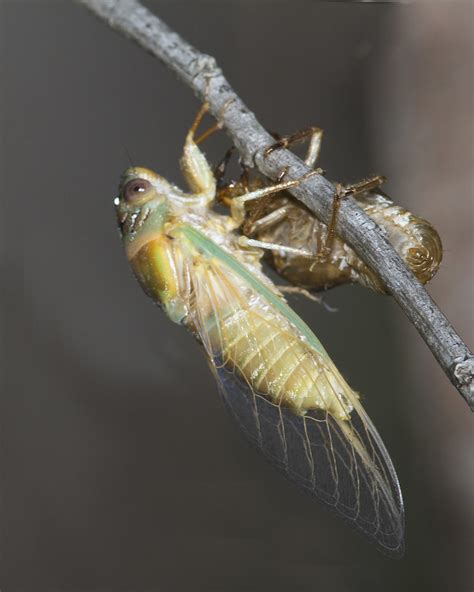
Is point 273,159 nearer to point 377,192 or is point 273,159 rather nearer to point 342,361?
point 377,192

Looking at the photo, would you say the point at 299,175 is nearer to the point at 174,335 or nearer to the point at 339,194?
the point at 339,194

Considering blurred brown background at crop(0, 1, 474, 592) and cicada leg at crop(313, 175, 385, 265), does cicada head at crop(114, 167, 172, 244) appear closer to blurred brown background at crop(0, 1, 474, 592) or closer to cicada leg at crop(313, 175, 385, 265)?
cicada leg at crop(313, 175, 385, 265)

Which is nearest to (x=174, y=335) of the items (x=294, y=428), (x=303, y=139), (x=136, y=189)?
(x=136, y=189)

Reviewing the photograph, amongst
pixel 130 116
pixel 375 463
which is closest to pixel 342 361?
pixel 130 116

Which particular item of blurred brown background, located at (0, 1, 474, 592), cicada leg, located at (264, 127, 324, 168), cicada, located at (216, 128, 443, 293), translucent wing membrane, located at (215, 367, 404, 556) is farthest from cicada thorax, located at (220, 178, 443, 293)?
blurred brown background, located at (0, 1, 474, 592)

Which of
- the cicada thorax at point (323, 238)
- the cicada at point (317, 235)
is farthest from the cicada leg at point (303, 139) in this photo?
the cicada thorax at point (323, 238)

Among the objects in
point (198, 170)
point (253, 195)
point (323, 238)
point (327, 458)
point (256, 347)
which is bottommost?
point (327, 458)

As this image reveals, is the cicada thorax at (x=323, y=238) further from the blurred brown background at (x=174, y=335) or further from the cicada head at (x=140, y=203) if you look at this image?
the blurred brown background at (x=174, y=335)
